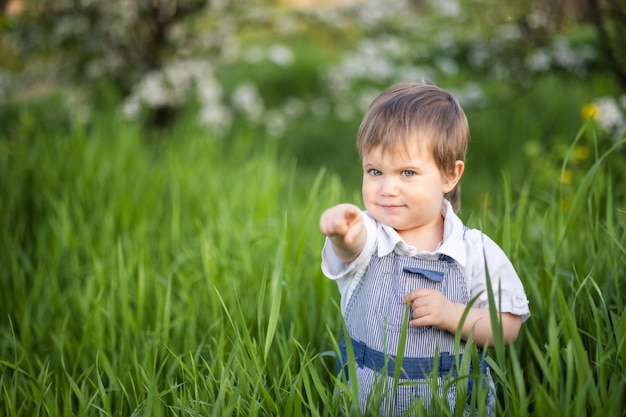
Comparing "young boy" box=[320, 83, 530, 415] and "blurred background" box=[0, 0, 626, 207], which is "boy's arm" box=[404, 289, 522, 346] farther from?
"blurred background" box=[0, 0, 626, 207]

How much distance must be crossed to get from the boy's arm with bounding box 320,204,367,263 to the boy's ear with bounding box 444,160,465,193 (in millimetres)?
244

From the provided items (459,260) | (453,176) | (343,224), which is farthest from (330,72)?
(343,224)

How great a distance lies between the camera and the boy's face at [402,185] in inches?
56.2

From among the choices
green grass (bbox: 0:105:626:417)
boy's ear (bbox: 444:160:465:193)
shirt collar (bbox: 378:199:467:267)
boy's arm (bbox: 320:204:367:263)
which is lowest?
green grass (bbox: 0:105:626:417)

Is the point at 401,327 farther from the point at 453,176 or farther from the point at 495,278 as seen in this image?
the point at 453,176

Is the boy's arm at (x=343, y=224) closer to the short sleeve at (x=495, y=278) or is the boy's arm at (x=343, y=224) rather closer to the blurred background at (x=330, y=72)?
the short sleeve at (x=495, y=278)

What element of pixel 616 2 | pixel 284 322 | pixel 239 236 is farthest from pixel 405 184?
pixel 616 2

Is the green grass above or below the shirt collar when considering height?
below

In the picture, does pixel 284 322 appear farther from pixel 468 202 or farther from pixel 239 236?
pixel 468 202

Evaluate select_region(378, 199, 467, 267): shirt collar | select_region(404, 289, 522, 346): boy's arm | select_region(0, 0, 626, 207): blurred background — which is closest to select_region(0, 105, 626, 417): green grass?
select_region(404, 289, 522, 346): boy's arm

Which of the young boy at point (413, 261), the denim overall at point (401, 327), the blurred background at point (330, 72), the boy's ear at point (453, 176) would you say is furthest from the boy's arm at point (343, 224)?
the blurred background at point (330, 72)

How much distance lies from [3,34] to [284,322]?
3.46 m

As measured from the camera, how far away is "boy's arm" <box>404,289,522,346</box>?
1408mm

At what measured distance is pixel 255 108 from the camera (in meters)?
4.88
